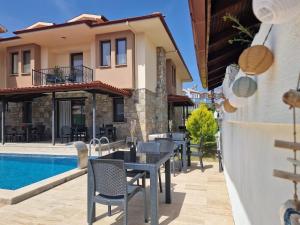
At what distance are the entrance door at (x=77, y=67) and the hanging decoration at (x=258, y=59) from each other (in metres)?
15.1

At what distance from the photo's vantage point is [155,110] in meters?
16.5

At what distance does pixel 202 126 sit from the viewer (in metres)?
12.3

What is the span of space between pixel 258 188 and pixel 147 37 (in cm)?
1387

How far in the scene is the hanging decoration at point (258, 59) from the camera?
1.43 meters

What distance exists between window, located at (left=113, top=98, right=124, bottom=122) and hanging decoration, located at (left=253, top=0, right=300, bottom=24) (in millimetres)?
13990

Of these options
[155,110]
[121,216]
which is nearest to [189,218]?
[121,216]

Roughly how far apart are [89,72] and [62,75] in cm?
203

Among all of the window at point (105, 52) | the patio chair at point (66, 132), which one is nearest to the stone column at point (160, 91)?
the window at point (105, 52)

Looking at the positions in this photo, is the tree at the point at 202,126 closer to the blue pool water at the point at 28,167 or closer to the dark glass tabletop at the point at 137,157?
the blue pool water at the point at 28,167

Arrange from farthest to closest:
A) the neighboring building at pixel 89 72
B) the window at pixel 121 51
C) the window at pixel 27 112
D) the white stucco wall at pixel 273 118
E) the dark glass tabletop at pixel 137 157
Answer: the window at pixel 27 112 → the window at pixel 121 51 → the neighboring building at pixel 89 72 → the dark glass tabletop at pixel 137 157 → the white stucco wall at pixel 273 118

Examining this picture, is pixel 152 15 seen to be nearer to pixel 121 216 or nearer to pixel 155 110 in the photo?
pixel 155 110

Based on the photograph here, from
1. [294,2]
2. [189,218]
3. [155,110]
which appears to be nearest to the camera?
[294,2]

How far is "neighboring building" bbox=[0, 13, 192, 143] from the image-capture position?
1395 centimetres

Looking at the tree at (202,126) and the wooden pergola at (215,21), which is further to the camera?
the tree at (202,126)
